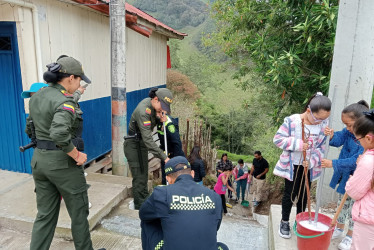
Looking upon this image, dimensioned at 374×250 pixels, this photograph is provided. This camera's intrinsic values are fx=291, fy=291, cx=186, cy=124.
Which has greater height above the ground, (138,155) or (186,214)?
(186,214)

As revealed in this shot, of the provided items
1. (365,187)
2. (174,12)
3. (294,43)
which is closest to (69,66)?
(365,187)

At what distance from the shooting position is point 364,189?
2166 millimetres

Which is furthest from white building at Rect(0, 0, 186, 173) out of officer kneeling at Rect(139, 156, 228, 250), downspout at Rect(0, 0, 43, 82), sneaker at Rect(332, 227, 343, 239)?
sneaker at Rect(332, 227, 343, 239)

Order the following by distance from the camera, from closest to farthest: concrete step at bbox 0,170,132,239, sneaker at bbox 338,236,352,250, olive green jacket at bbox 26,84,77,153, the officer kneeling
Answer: the officer kneeling < olive green jacket at bbox 26,84,77,153 < sneaker at bbox 338,236,352,250 < concrete step at bbox 0,170,132,239

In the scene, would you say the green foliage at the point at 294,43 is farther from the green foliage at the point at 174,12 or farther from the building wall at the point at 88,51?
the green foliage at the point at 174,12

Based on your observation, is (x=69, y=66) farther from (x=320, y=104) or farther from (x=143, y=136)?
(x=320, y=104)

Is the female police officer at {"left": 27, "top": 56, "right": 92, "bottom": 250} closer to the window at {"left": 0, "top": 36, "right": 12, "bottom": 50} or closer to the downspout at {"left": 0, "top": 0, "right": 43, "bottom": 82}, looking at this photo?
the downspout at {"left": 0, "top": 0, "right": 43, "bottom": 82}

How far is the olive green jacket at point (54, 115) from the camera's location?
8.07 feet

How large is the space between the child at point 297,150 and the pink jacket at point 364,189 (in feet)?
2.34

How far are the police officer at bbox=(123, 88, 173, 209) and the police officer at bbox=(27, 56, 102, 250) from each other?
126 cm

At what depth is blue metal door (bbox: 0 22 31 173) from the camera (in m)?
4.38

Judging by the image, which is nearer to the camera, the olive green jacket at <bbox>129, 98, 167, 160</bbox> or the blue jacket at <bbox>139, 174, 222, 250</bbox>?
the blue jacket at <bbox>139, 174, 222, 250</bbox>

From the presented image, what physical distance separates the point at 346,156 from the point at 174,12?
60234 mm

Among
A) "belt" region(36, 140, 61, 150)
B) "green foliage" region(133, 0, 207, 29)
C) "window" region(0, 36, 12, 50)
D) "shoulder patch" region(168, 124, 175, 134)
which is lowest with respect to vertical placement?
"shoulder patch" region(168, 124, 175, 134)
